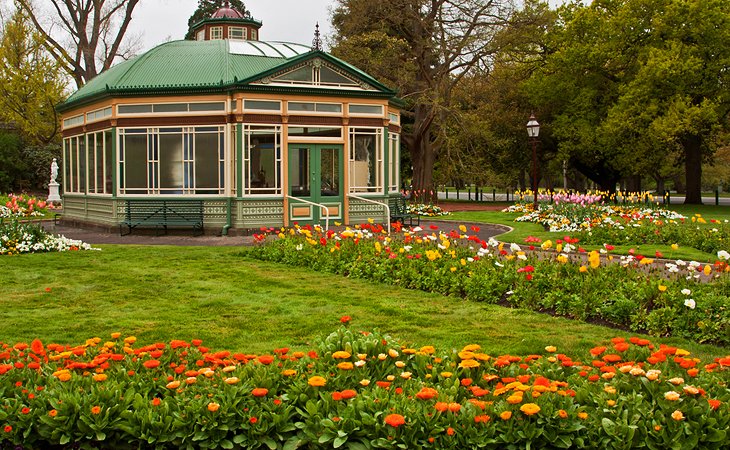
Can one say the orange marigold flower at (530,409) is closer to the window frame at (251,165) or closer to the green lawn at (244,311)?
the green lawn at (244,311)

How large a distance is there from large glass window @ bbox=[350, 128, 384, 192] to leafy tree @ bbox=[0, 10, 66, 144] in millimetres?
28916

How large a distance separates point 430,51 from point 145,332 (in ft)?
100

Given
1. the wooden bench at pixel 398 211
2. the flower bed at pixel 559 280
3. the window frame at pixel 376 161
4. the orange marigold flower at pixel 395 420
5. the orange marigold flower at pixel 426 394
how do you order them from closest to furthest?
the orange marigold flower at pixel 395 420 < the orange marigold flower at pixel 426 394 < the flower bed at pixel 559 280 < the window frame at pixel 376 161 < the wooden bench at pixel 398 211

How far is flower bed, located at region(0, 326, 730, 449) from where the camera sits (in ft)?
13.7

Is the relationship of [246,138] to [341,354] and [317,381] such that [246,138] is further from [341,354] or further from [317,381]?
[317,381]

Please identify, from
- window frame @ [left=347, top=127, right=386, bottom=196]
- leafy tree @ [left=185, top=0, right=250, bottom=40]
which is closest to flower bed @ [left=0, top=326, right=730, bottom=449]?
window frame @ [left=347, top=127, right=386, bottom=196]

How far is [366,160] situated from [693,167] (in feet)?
82.9

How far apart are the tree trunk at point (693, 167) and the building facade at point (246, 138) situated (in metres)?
23.8

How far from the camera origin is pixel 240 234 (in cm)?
2050

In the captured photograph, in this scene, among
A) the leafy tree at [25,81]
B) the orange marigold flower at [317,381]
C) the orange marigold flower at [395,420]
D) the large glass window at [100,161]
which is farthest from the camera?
the leafy tree at [25,81]

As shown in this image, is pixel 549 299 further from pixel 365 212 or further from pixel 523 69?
pixel 523 69

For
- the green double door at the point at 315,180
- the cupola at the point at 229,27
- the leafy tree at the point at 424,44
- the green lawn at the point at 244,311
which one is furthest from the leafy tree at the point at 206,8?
the green lawn at the point at 244,311

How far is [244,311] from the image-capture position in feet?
30.7

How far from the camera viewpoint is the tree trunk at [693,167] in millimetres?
40125
